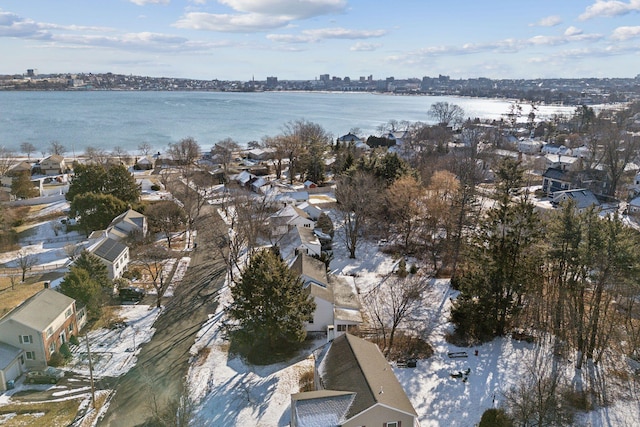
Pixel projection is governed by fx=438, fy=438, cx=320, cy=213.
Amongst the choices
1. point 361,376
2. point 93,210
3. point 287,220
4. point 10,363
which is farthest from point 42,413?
point 93,210

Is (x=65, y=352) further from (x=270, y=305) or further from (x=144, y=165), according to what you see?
(x=144, y=165)

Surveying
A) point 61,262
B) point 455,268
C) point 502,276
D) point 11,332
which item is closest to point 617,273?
point 502,276

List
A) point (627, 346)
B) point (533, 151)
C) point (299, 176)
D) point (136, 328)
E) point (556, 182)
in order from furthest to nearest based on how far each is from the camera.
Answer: point (533, 151), point (299, 176), point (556, 182), point (136, 328), point (627, 346)

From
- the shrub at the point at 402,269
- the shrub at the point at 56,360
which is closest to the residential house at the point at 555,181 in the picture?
→ the shrub at the point at 402,269

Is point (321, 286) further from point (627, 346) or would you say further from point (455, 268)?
point (627, 346)

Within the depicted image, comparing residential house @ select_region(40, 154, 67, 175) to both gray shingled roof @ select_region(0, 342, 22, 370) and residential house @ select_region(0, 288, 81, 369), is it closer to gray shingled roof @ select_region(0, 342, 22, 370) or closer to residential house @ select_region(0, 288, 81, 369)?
residential house @ select_region(0, 288, 81, 369)

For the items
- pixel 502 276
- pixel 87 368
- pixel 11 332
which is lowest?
pixel 87 368
